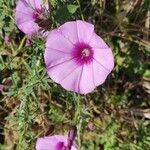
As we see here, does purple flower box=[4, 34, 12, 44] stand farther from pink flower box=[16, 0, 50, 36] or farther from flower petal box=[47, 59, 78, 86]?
flower petal box=[47, 59, 78, 86]

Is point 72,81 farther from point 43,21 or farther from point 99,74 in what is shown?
point 43,21

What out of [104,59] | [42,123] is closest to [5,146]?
[42,123]

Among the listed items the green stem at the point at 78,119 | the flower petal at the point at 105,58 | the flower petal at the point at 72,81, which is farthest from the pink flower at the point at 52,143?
the flower petal at the point at 105,58

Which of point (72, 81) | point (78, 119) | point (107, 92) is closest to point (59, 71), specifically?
point (72, 81)

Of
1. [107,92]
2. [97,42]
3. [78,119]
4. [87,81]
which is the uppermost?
[97,42]

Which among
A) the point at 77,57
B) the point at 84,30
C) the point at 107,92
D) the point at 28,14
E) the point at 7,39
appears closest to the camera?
the point at 84,30

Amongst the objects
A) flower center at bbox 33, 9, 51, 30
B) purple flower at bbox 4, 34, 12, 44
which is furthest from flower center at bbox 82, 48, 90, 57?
purple flower at bbox 4, 34, 12, 44
